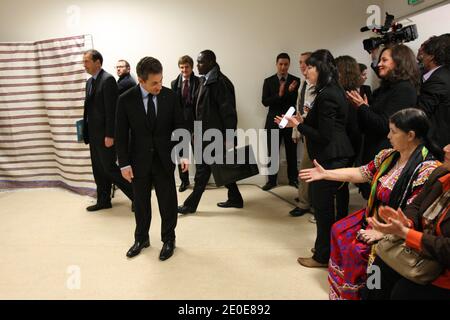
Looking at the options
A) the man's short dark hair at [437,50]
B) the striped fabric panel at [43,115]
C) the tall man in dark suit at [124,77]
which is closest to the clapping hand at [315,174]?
the man's short dark hair at [437,50]

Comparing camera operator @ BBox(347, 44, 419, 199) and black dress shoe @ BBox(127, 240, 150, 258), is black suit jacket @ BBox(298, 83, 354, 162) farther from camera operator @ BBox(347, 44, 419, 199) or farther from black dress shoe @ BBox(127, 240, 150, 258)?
black dress shoe @ BBox(127, 240, 150, 258)

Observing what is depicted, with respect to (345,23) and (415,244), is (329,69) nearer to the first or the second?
(415,244)

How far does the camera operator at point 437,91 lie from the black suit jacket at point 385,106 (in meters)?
0.14

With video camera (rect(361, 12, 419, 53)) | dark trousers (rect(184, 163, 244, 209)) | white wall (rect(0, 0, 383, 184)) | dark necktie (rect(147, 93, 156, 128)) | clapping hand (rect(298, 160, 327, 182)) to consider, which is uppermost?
white wall (rect(0, 0, 383, 184))

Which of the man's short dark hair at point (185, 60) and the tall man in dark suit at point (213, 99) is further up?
the man's short dark hair at point (185, 60)

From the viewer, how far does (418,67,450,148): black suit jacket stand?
235cm

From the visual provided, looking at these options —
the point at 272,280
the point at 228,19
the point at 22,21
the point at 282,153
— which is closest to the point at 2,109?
the point at 22,21

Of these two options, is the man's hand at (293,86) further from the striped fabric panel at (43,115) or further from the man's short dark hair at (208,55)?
the striped fabric panel at (43,115)

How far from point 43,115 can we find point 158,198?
2.54 metres

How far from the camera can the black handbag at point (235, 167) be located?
3.39 meters

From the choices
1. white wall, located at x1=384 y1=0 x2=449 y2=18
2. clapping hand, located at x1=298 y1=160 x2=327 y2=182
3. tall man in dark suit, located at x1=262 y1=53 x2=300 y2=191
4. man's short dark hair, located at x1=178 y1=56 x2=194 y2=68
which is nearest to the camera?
clapping hand, located at x1=298 y1=160 x2=327 y2=182

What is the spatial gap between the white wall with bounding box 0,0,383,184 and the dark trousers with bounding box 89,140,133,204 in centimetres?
140

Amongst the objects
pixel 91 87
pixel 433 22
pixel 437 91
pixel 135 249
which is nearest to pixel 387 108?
pixel 437 91

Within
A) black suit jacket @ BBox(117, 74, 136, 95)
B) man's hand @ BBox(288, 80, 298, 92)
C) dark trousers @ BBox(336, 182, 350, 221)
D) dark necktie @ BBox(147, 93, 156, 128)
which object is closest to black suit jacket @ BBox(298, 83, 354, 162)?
dark trousers @ BBox(336, 182, 350, 221)
